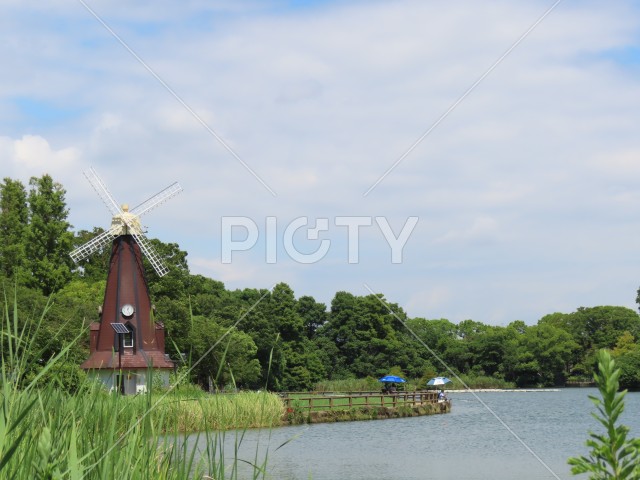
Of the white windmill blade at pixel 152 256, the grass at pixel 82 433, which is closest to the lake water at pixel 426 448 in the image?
the grass at pixel 82 433

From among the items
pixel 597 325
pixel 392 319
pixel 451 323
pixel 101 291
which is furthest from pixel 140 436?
pixel 451 323

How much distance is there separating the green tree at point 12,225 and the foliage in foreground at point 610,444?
4197cm

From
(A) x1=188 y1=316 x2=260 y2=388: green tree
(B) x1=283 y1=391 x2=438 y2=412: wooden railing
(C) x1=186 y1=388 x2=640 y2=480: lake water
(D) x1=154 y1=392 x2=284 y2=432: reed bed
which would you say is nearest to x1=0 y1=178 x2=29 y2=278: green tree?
(A) x1=188 y1=316 x2=260 y2=388: green tree

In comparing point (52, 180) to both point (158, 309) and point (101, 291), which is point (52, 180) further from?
point (158, 309)

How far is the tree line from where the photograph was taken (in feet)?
113

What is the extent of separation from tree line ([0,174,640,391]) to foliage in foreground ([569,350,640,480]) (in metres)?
19.7

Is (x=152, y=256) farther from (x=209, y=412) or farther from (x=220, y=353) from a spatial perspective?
(x=209, y=412)

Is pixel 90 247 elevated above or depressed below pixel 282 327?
above

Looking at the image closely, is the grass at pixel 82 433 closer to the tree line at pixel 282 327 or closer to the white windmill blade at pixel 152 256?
the tree line at pixel 282 327

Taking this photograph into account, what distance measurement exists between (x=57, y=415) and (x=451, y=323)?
80.2 m

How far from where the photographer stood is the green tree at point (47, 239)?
139ft

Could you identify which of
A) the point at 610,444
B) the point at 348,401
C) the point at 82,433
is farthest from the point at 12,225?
the point at 610,444

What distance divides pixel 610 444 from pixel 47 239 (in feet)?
147

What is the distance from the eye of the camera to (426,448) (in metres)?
21.4
